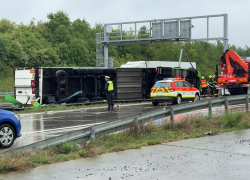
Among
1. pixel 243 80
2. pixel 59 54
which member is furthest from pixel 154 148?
pixel 59 54

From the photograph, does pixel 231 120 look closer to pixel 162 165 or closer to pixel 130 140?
pixel 130 140

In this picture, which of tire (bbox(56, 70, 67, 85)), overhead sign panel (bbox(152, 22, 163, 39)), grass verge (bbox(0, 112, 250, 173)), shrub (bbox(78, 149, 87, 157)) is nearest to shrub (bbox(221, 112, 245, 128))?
grass verge (bbox(0, 112, 250, 173))

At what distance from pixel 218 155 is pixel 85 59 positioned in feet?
155

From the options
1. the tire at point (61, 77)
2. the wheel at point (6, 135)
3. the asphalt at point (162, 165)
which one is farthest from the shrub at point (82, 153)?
the tire at point (61, 77)

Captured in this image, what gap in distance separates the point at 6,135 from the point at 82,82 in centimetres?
1478

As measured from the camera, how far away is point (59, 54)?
52531mm

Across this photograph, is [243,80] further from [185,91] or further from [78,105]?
[78,105]

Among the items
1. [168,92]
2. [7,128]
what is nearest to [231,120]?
[7,128]

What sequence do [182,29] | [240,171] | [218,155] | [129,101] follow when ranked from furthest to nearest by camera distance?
1. [182,29]
2. [129,101]
3. [218,155]
4. [240,171]

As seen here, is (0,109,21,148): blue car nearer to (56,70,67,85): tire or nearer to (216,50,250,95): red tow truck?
(56,70,67,85): tire

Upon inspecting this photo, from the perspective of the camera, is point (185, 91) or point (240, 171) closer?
point (240, 171)

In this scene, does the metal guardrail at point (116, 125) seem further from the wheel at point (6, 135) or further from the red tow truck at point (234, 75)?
the red tow truck at point (234, 75)

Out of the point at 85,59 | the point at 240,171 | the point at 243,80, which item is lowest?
the point at 240,171

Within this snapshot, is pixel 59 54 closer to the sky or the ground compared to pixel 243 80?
closer to the sky
